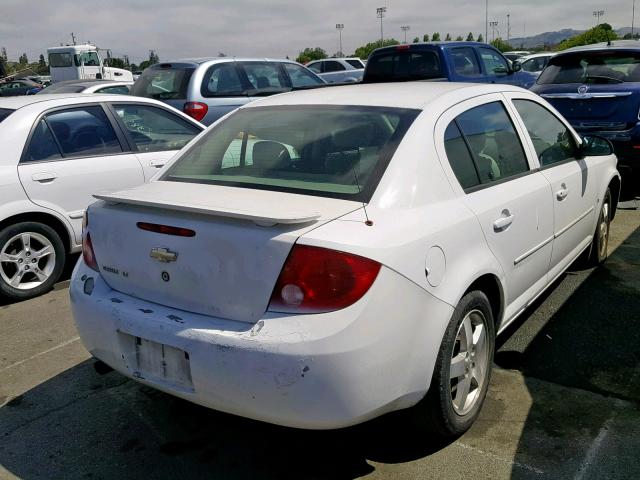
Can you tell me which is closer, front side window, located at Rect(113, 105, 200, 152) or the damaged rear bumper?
the damaged rear bumper

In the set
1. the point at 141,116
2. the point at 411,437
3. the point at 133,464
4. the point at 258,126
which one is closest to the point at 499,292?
the point at 411,437

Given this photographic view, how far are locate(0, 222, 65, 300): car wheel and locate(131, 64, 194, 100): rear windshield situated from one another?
4.19 meters

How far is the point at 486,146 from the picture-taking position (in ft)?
11.2

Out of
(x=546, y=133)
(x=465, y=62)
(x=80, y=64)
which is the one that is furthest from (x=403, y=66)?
(x=80, y=64)

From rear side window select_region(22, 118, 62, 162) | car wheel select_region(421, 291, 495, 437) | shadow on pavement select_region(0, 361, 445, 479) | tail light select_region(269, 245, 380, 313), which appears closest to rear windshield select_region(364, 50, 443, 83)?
rear side window select_region(22, 118, 62, 162)

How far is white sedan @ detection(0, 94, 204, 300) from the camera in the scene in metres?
4.95

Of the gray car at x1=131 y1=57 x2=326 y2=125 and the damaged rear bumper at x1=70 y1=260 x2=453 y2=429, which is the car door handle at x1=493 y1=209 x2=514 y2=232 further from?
the gray car at x1=131 y1=57 x2=326 y2=125

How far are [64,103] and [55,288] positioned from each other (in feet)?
5.11

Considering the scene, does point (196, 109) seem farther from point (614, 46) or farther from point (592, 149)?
point (592, 149)

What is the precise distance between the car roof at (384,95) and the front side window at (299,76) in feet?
Answer: 22.3

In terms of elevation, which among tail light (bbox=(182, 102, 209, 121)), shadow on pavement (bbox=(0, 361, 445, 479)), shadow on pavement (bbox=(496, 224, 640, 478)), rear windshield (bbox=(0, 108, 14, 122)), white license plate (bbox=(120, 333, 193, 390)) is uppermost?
rear windshield (bbox=(0, 108, 14, 122))

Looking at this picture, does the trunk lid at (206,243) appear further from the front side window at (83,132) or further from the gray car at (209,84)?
the gray car at (209,84)

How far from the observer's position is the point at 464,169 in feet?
10.2

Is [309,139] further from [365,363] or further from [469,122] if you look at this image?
[365,363]
